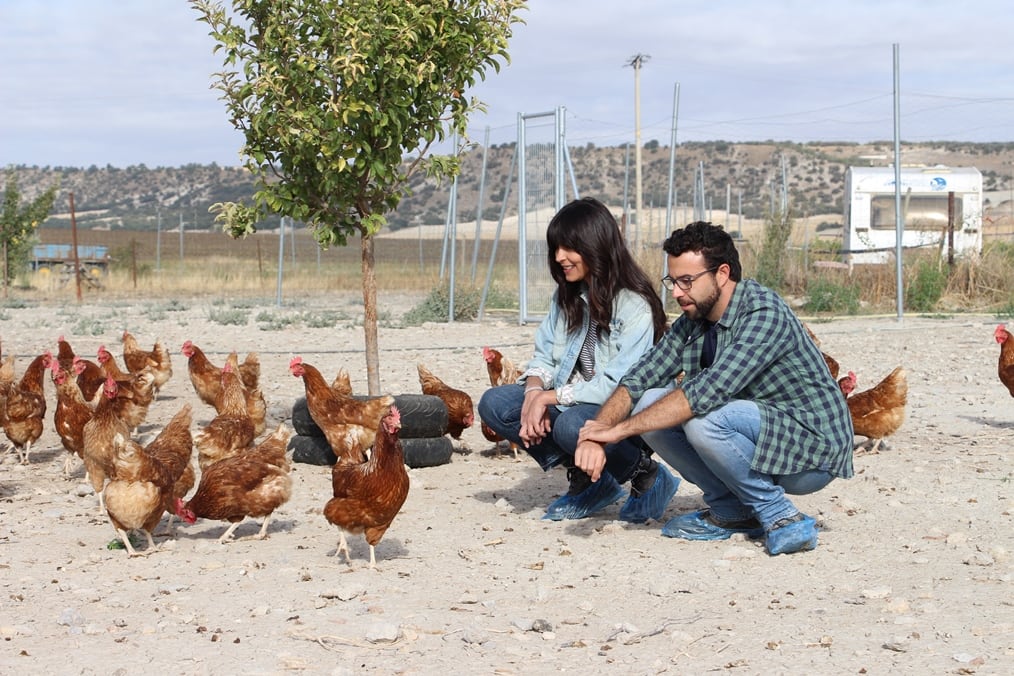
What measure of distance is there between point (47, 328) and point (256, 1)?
1103 centimetres

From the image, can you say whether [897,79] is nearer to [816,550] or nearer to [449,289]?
[449,289]

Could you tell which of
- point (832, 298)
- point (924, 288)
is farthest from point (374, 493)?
point (924, 288)

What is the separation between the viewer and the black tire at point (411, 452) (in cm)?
733

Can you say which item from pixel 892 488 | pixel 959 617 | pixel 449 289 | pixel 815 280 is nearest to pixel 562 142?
pixel 449 289

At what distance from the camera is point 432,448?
24.3 feet

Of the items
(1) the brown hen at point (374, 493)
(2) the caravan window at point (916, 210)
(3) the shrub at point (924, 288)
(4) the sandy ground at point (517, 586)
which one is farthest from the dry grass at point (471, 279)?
(1) the brown hen at point (374, 493)

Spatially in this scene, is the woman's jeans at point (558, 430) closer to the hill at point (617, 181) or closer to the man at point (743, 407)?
the man at point (743, 407)

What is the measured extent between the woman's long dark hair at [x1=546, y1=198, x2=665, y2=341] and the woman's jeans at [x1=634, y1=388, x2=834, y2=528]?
24.6 inches

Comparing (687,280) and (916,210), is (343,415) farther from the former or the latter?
(916,210)

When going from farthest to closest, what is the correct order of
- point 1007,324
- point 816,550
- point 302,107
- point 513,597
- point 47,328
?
point 47,328
point 1007,324
point 302,107
point 816,550
point 513,597

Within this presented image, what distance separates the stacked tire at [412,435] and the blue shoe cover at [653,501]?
6.21 ft

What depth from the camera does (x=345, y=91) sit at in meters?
6.93

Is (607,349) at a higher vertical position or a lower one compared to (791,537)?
higher

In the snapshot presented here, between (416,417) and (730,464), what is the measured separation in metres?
2.88
